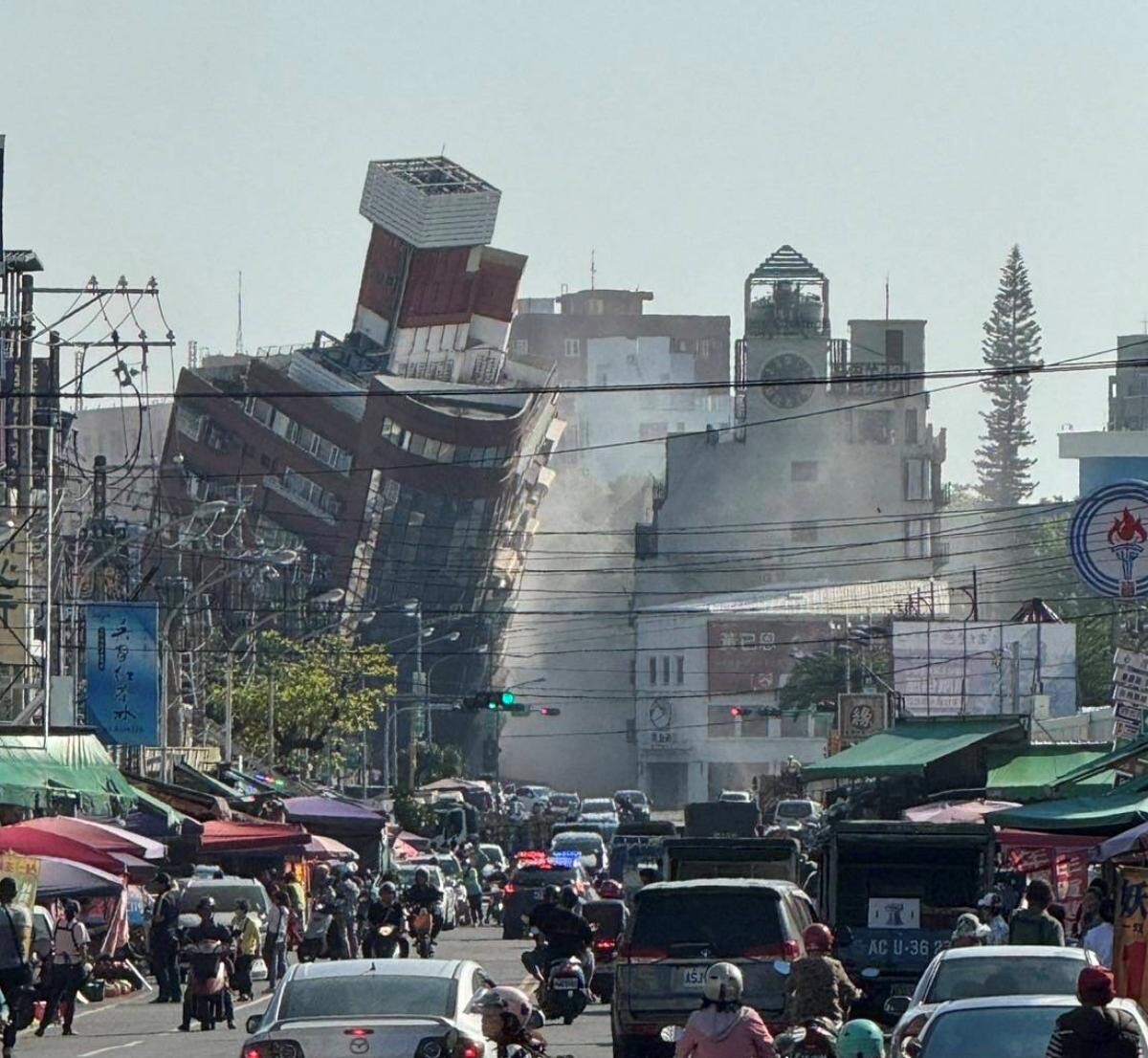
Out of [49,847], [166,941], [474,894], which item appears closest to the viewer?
[49,847]

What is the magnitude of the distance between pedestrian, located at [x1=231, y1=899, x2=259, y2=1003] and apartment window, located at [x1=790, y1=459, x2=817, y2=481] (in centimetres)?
12656

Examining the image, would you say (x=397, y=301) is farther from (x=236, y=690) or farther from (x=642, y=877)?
(x=642, y=877)

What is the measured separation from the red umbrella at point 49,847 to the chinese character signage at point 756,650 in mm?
102545

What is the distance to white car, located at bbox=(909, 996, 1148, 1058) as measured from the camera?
16.5 m

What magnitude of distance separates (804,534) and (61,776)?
12128 cm

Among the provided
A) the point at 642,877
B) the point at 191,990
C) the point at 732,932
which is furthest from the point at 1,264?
the point at 732,932

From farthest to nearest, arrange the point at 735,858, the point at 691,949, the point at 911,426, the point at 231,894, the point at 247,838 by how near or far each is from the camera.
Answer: the point at 911,426
the point at 247,838
the point at 231,894
the point at 735,858
the point at 691,949

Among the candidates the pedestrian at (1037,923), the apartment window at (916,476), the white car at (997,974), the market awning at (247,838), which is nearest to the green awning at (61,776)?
the market awning at (247,838)

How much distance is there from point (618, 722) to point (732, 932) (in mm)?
137165

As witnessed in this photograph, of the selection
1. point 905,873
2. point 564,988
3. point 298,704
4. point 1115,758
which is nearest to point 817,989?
point 564,988

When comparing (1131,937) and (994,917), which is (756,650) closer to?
(994,917)

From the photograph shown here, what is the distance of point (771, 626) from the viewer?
14300cm

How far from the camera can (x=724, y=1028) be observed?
1702 centimetres

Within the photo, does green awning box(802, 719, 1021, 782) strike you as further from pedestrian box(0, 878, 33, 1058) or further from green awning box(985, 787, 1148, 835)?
pedestrian box(0, 878, 33, 1058)
